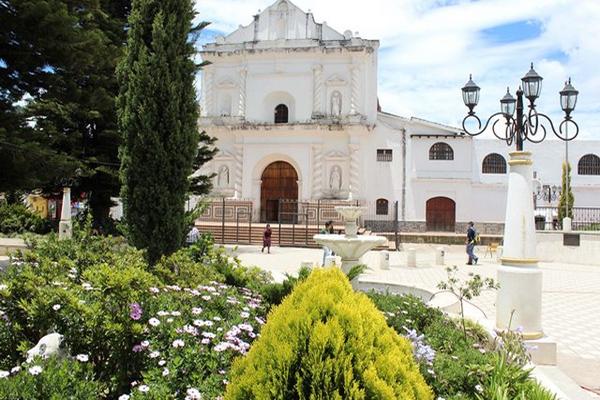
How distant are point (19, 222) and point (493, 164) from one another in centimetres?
2488

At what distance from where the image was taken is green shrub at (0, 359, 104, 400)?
283 cm

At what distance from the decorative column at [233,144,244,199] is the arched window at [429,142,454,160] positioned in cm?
1079

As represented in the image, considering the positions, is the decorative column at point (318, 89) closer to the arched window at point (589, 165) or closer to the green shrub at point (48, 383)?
the arched window at point (589, 165)

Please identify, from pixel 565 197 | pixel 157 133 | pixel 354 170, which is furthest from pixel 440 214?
pixel 157 133

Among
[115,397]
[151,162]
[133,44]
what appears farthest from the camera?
[133,44]

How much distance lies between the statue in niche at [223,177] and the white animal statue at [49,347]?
2683cm

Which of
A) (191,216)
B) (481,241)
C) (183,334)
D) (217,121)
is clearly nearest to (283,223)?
(217,121)

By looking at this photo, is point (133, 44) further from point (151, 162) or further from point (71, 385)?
point (71, 385)

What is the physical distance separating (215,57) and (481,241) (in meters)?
18.5

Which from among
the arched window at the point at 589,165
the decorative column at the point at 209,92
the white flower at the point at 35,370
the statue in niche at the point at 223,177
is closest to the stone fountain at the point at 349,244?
the white flower at the point at 35,370

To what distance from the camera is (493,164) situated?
29.7 metres

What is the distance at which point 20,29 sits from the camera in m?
9.55

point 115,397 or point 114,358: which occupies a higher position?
point 114,358

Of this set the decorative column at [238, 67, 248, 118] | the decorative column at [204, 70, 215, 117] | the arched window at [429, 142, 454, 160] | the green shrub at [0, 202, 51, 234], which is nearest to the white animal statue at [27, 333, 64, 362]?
the green shrub at [0, 202, 51, 234]
